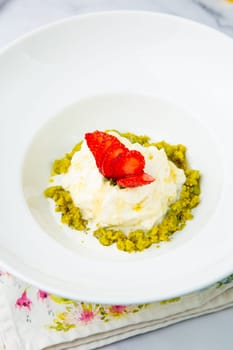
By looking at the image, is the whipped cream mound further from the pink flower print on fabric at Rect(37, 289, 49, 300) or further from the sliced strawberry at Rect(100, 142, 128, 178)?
the pink flower print on fabric at Rect(37, 289, 49, 300)

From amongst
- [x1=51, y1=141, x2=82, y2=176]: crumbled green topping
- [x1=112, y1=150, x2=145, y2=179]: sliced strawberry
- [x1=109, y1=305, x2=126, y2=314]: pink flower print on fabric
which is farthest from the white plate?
[x1=112, y1=150, x2=145, y2=179]: sliced strawberry

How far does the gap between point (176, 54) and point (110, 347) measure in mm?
978

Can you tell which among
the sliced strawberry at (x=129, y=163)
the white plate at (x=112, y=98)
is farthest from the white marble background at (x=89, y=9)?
the sliced strawberry at (x=129, y=163)

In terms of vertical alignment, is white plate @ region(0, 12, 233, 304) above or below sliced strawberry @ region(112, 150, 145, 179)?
above

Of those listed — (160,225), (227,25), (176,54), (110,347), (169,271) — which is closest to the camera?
(169,271)

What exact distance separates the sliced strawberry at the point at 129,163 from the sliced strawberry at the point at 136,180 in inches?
0.5

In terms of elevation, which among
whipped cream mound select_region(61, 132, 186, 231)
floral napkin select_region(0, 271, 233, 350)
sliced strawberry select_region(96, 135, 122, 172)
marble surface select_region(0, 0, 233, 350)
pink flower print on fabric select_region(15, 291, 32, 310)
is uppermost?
marble surface select_region(0, 0, 233, 350)

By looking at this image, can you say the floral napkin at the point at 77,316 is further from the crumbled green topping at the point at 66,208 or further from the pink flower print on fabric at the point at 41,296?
the crumbled green topping at the point at 66,208

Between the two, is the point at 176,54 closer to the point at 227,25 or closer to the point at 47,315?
the point at 227,25

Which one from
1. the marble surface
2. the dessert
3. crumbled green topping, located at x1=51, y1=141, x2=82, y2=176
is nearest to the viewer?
the dessert

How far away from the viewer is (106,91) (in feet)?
8.32

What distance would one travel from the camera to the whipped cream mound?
2.32 meters

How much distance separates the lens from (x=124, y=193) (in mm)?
2312

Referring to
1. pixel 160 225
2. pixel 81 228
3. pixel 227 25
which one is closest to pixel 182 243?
pixel 160 225
